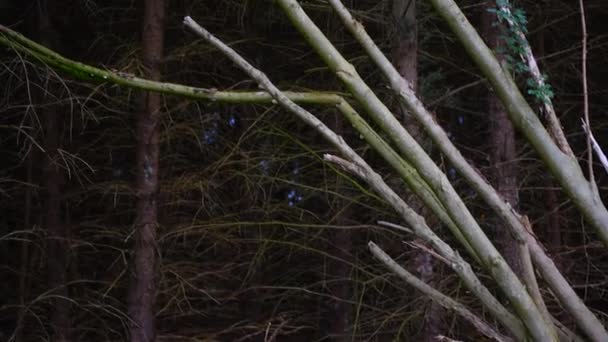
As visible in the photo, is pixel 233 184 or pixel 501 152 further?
pixel 233 184

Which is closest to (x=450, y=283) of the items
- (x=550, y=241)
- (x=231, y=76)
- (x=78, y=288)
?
(x=550, y=241)

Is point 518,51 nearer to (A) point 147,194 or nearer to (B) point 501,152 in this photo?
(B) point 501,152

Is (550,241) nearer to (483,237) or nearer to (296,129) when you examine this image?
(296,129)

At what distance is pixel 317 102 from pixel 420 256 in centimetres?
369

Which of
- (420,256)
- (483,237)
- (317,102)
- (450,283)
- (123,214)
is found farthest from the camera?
(123,214)

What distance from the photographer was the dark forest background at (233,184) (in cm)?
673

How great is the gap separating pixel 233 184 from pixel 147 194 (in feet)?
7.05

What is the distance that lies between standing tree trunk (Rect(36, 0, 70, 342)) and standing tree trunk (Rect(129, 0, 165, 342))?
1.08m

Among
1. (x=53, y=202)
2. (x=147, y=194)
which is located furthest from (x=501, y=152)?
(x=53, y=202)

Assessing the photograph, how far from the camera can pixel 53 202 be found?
723 cm

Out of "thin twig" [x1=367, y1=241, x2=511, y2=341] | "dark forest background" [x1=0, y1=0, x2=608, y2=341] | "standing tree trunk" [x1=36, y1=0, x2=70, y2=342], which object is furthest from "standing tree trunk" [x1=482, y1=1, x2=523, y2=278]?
"thin twig" [x1=367, y1=241, x2=511, y2=341]

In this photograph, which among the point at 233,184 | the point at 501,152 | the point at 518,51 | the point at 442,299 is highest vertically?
→ the point at 518,51

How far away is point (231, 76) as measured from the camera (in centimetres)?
822

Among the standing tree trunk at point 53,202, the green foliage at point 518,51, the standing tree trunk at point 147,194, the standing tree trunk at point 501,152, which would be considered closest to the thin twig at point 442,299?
the green foliage at point 518,51
